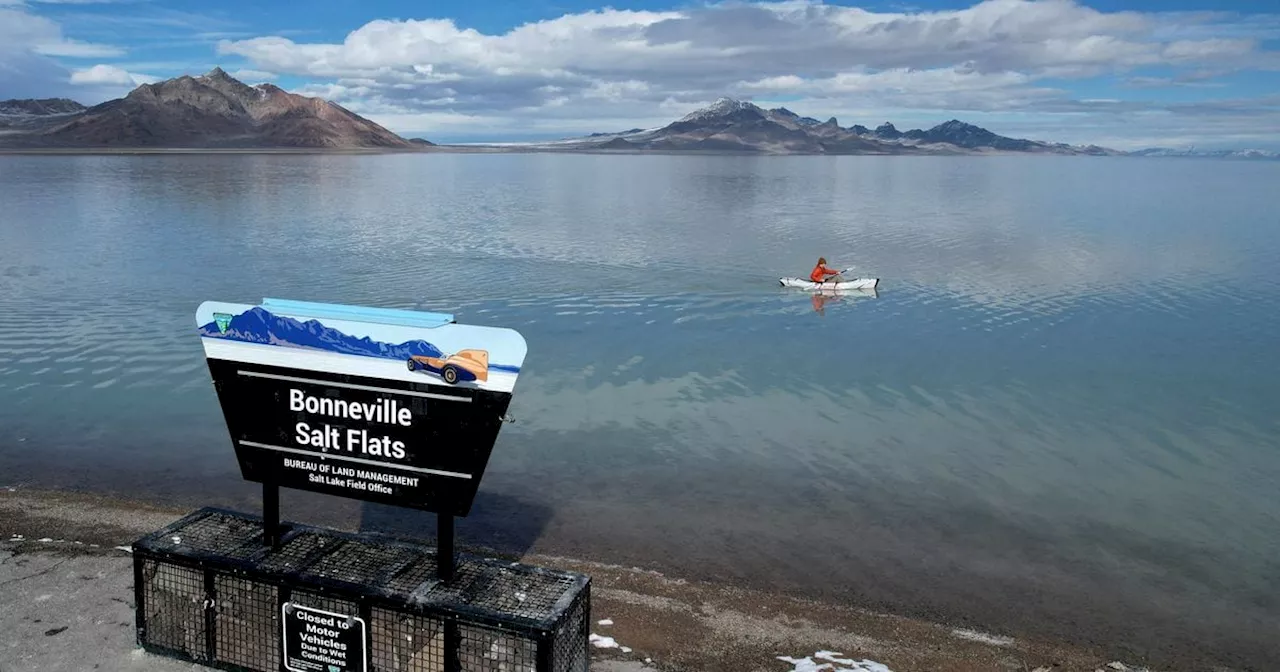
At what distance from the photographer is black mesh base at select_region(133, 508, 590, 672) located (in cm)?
866

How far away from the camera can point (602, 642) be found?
439 inches

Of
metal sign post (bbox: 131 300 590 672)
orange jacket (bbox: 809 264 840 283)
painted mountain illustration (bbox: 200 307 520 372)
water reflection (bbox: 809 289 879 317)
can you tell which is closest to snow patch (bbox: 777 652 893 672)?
metal sign post (bbox: 131 300 590 672)

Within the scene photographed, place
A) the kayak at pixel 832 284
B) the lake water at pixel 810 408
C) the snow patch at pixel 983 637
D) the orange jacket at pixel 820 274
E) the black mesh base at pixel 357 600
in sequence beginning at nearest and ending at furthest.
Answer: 1. the black mesh base at pixel 357 600
2. the snow patch at pixel 983 637
3. the lake water at pixel 810 408
4. the kayak at pixel 832 284
5. the orange jacket at pixel 820 274

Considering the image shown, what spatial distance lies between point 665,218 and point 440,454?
66717 mm

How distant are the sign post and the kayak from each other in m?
31.7

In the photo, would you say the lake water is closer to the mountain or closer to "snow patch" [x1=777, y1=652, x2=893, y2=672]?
"snow patch" [x1=777, y1=652, x2=893, y2=672]

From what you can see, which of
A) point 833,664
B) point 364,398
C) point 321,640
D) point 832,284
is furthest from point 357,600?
point 832,284

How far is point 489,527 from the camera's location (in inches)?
625

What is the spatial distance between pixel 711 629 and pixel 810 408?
1206 centimetres

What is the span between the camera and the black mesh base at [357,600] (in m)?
8.66

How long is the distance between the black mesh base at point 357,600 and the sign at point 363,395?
71 cm

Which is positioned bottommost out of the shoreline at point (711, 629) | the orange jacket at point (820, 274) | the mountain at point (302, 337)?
the shoreline at point (711, 629)

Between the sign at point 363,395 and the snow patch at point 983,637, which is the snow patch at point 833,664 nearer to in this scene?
the snow patch at point 983,637

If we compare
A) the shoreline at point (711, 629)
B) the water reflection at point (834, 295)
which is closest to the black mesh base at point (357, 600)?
the shoreline at point (711, 629)
